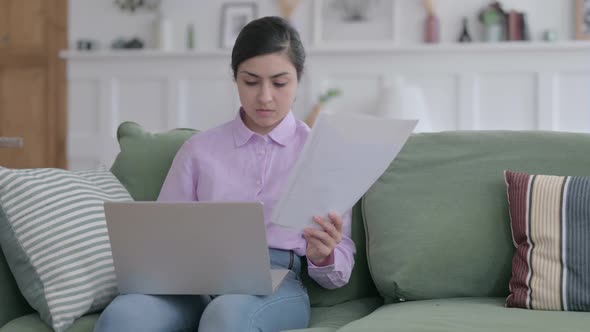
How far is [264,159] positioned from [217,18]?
3.36 metres

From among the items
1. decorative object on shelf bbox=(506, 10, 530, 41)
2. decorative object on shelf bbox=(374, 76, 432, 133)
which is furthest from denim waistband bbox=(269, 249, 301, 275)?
decorative object on shelf bbox=(506, 10, 530, 41)

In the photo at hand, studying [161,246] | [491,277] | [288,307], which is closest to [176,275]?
[161,246]

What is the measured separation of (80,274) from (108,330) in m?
0.24

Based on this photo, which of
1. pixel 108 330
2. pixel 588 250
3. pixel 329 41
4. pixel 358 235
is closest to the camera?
pixel 108 330

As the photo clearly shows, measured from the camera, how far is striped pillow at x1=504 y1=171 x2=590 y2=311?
1.65 metres

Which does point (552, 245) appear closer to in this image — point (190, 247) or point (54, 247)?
point (190, 247)

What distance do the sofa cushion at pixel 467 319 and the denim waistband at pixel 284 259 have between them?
24 cm

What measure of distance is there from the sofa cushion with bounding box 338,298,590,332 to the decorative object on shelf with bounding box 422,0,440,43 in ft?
10.8

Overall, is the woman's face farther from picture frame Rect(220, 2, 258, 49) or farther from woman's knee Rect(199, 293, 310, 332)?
picture frame Rect(220, 2, 258, 49)

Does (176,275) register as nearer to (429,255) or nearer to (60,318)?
(60,318)

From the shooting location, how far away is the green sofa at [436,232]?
70.5 inches

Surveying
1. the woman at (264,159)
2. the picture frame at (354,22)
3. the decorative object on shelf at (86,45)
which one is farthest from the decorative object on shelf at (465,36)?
the woman at (264,159)

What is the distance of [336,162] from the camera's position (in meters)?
1.50

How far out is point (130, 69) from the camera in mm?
5168
